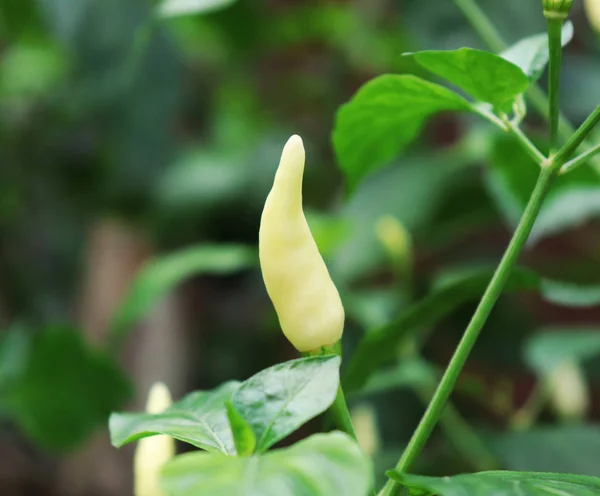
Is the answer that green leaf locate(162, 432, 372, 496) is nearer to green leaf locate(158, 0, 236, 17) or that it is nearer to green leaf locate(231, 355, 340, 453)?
green leaf locate(231, 355, 340, 453)

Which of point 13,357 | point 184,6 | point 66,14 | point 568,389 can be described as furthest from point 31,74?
point 568,389

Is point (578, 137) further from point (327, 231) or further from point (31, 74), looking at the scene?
point (31, 74)

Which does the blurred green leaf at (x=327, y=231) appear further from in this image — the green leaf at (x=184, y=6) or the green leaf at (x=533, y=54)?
the green leaf at (x=533, y=54)

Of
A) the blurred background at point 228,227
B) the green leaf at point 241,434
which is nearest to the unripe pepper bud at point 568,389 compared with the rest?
the blurred background at point 228,227

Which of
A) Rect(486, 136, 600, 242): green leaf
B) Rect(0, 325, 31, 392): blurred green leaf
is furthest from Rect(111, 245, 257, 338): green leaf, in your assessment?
Rect(486, 136, 600, 242): green leaf

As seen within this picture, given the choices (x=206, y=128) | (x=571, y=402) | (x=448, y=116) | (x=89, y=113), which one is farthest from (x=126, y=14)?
(x=571, y=402)

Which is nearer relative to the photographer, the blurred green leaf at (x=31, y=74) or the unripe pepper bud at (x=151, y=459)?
the unripe pepper bud at (x=151, y=459)
